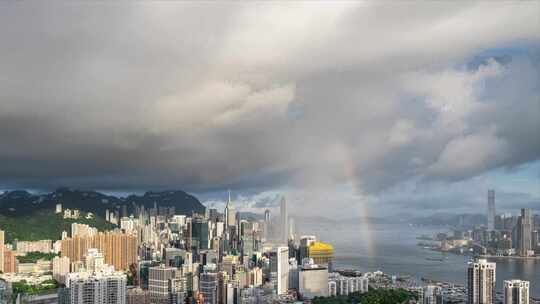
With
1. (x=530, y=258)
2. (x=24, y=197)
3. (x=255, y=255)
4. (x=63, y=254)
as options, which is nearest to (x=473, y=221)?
(x=530, y=258)

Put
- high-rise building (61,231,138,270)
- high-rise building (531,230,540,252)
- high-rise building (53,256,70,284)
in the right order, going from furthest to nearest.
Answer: high-rise building (531,230,540,252) < high-rise building (61,231,138,270) < high-rise building (53,256,70,284)

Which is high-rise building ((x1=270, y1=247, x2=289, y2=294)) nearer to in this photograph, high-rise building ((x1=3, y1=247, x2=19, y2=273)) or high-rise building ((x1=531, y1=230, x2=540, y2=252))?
high-rise building ((x1=3, y1=247, x2=19, y2=273))

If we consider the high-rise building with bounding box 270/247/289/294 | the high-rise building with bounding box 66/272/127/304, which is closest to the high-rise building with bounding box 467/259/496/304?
the high-rise building with bounding box 270/247/289/294

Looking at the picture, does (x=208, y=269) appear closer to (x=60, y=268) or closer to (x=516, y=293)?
(x=60, y=268)

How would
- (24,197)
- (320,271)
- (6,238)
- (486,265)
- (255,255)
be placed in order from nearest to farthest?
(486,265) → (320,271) → (255,255) → (6,238) → (24,197)

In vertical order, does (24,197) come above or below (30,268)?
above

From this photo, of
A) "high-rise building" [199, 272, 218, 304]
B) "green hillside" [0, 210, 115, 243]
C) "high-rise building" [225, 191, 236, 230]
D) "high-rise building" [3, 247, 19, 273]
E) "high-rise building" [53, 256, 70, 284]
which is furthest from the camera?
"high-rise building" [225, 191, 236, 230]

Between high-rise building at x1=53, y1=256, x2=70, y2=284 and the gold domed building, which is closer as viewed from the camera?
high-rise building at x1=53, y1=256, x2=70, y2=284

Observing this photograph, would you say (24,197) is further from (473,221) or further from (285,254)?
(473,221)
